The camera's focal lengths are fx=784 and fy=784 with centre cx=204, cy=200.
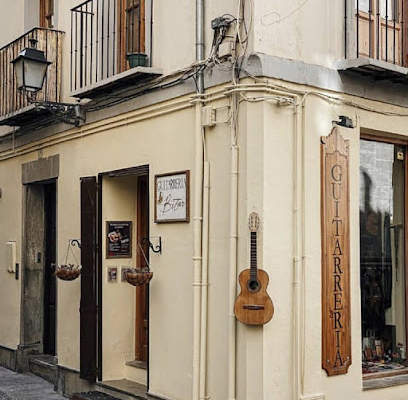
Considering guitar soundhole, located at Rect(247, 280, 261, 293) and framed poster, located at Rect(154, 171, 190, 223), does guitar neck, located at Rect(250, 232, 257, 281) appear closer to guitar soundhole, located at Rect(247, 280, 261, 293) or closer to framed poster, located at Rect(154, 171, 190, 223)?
guitar soundhole, located at Rect(247, 280, 261, 293)

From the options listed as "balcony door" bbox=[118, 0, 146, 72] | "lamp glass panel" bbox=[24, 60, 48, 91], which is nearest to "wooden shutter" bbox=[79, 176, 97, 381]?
"lamp glass panel" bbox=[24, 60, 48, 91]

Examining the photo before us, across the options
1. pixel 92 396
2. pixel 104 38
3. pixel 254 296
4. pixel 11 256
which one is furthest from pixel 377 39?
pixel 11 256

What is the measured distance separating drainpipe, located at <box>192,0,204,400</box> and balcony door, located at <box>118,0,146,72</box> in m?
1.25

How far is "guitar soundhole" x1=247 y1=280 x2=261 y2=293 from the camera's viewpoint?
23.4 ft

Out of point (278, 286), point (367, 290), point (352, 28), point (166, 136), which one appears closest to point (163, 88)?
point (166, 136)

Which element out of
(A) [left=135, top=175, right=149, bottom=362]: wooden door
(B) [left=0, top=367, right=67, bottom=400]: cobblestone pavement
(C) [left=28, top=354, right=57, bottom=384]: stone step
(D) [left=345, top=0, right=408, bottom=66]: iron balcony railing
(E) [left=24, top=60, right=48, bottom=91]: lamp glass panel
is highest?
(D) [left=345, top=0, right=408, bottom=66]: iron balcony railing

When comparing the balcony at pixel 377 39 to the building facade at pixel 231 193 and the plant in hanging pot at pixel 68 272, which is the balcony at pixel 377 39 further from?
the plant in hanging pot at pixel 68 272

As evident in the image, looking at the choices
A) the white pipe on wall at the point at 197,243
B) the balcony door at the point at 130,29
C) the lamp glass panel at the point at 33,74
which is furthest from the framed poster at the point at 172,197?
the lamp glass panel at the point at 33,74

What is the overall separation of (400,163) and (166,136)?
2.76 metres

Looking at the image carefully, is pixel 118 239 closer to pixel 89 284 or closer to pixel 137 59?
pixel 89 284

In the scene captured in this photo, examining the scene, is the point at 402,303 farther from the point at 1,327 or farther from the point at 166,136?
the point at 1,327

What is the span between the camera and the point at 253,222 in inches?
284

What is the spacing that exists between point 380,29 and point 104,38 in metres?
3.39

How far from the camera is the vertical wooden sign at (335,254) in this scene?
7.64 meters
